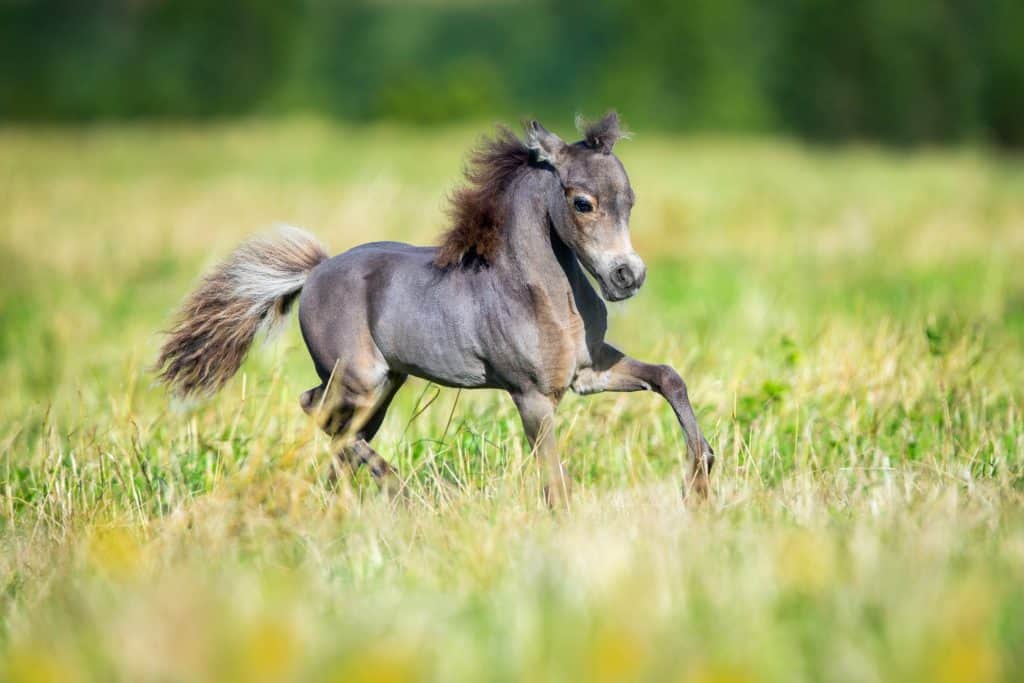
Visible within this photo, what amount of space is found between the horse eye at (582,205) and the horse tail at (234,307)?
136cm

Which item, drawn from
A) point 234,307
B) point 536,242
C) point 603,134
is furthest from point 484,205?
point 234,307

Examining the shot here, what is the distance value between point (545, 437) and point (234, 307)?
1.59 meters

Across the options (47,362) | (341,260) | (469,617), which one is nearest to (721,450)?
(341,260)

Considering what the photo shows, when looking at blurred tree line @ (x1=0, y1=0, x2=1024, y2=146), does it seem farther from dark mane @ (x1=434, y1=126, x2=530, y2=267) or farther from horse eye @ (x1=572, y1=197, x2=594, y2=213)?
horse eye @ (x1=572, y1=197, x2=594, y2=213)

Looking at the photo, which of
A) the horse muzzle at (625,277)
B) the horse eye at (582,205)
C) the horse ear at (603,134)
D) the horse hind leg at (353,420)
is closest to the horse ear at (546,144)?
the horse ear at (603,134)

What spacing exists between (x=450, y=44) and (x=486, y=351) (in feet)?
207

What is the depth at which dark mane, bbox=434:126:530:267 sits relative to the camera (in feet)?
16.4

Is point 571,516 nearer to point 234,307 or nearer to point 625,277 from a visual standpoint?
point 625,277

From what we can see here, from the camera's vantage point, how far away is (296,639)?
111 inches

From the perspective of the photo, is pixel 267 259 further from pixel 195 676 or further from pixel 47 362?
pixel 47 362

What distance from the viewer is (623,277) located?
15.0ft

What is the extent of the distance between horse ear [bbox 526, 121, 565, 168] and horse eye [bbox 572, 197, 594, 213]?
21cm

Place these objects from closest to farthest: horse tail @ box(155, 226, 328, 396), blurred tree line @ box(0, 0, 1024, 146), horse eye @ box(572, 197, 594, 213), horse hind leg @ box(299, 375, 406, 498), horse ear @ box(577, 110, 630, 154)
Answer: horse eye @ box(572, 197, 594, 213), horse ear @ box(577, 110, 630, 154), horse hind leg @ box(299, 375, 406, 498), horse tail @ box(155, 226, 328, 396), blurred tree line @ box(0, 0, 1024, 146)

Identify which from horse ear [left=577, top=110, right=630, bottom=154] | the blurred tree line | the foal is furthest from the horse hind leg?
the blurred tree line
